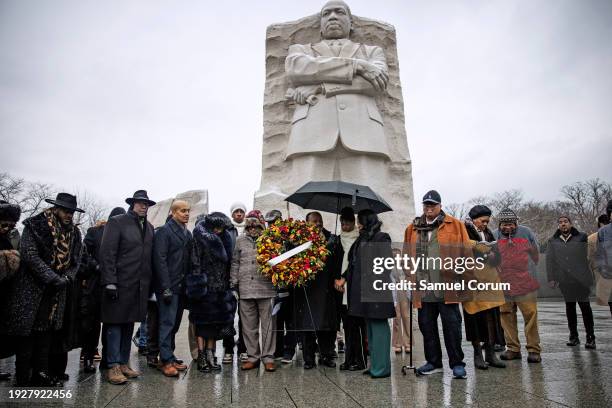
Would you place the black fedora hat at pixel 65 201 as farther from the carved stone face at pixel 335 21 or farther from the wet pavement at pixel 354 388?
the carved stone face at pixel 335 21

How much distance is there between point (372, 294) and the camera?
4129 millimetres

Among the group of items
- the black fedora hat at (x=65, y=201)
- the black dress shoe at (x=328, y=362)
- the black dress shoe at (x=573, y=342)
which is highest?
the black fedora hat at (x=65, y=201)

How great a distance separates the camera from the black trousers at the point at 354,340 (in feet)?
14.3

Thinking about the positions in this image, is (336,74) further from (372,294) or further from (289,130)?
(372,294)

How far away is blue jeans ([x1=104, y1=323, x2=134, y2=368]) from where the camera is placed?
3941mm

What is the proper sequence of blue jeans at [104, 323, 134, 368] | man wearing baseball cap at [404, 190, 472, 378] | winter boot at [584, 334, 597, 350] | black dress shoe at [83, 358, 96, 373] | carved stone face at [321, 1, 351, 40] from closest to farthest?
1. blue jeans at [104, 323, 134, 368]
2. man wearing baseball cap at [404, 190, 472, 378]
3. black dress shoe at [83, 358, 96, 373]
4. winter boot at [584, 334, 597, 350]
5. carved stone face at [321, 1, 351, 40]

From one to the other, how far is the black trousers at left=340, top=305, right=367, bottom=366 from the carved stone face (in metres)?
5.82

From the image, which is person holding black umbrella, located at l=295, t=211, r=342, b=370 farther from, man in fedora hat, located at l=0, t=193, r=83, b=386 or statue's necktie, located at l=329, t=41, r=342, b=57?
statue's necktie, located at l=329, t=41, r=342, b=57

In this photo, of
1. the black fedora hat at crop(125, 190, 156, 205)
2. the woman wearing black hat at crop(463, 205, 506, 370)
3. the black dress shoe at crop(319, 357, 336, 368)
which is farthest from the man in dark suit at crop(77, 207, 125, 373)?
the woman wearing black hat at crop(463, 205, 506, 370)

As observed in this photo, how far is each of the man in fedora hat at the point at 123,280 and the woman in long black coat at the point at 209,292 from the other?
1.43 feet

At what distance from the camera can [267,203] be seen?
7.86m

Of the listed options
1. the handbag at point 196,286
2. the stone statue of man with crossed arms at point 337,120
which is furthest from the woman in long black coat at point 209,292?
the stone statue of man with crossed arms at point 337,120

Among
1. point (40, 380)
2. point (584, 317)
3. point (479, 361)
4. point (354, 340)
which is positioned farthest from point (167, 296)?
point (584, 317)

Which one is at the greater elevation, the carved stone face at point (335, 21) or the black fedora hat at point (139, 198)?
the carved stone face at point (335, 21)
